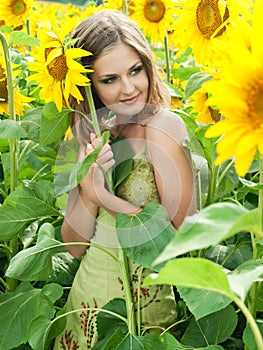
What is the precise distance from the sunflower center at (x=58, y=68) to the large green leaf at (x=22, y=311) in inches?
14.0

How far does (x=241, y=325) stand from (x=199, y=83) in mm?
447

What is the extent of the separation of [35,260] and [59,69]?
315 mm

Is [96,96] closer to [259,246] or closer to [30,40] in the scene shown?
[30,40]

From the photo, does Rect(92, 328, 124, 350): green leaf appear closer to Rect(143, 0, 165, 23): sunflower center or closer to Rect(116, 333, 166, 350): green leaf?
Rect(116, 333, 166, 350): green leaf

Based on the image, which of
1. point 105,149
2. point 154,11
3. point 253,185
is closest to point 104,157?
point 105,149

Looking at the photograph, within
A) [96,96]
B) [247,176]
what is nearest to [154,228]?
[96,96]

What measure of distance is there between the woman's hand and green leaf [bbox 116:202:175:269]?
3.5 inches

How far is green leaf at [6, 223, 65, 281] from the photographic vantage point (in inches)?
47.3

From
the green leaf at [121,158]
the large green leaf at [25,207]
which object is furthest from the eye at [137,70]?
the large green leaf at [25,207]

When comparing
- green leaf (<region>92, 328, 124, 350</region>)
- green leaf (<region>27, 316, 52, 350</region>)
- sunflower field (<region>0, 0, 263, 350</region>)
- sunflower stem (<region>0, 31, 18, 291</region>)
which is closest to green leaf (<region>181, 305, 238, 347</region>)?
sunflower field (<region>0, 0, 263, 350</region>)

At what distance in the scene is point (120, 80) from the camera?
1.22m

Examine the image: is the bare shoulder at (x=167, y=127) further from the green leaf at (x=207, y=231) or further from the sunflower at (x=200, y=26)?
the green leaf at (x=207, y=231)

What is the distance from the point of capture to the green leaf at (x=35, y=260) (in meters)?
1.20

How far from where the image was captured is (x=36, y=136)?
4.64 ft
